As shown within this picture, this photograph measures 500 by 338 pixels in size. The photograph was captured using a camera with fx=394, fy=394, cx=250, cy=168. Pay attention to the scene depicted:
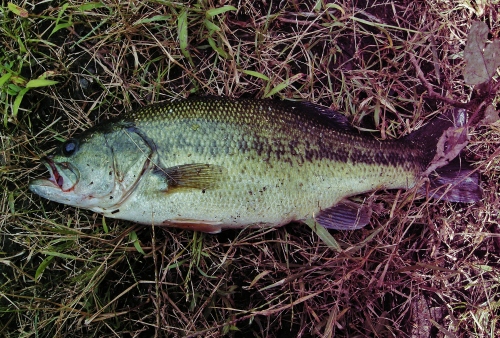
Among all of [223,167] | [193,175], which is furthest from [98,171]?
[223,167]

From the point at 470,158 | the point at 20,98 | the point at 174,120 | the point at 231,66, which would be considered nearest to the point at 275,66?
the point at 231,66

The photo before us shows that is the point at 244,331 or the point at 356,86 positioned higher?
the point at 356,86

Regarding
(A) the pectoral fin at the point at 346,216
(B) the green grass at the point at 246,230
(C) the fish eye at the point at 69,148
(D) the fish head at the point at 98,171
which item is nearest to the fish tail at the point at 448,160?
(B) the green grass at the point at 246,230

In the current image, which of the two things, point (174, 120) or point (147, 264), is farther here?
point (147, 264)

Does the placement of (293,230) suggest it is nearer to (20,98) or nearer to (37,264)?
(37,264)

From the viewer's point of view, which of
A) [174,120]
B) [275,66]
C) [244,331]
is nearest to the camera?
[174,120]

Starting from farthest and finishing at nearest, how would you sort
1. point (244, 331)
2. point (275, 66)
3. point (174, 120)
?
point (275, 66), point (244, 331), point (174, 120)
